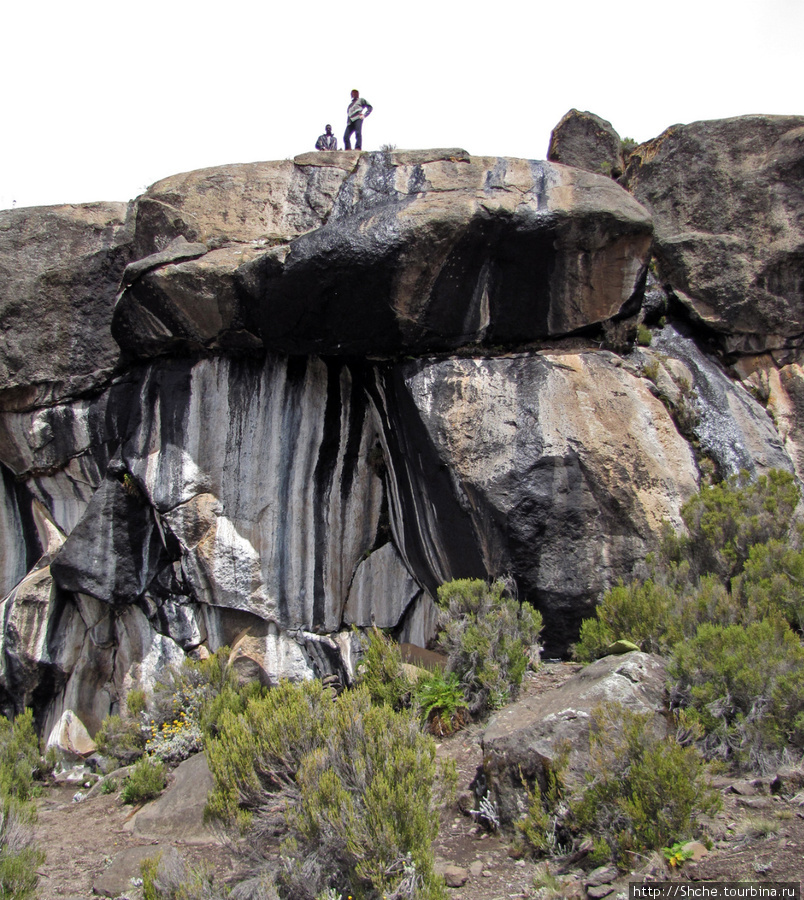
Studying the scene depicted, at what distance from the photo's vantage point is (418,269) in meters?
6.64

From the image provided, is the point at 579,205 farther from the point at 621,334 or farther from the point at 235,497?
the point at 235,497

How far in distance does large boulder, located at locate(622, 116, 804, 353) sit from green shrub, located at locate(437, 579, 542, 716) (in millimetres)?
4148

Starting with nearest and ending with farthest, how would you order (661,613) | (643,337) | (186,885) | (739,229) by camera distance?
1. (186,885)
2. (661,613)
3. (643,337)
4. (739,229)

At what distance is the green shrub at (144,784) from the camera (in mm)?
5777

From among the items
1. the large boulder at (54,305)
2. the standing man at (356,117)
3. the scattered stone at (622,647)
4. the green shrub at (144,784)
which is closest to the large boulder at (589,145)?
the standing man at (356,117)

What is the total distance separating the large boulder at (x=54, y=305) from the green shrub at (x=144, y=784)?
444cm

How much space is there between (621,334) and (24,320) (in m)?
6.49

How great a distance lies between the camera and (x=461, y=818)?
4.15m

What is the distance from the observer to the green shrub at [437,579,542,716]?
5207mm

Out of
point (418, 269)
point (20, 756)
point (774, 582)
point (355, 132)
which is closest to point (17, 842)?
point (20, 756)

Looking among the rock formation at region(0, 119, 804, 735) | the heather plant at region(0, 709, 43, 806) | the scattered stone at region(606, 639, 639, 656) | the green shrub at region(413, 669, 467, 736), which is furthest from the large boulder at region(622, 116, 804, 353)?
the heather plant at region(0, 709, 43, 806)

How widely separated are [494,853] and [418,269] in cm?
463

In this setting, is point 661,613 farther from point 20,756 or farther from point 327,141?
point 327,141

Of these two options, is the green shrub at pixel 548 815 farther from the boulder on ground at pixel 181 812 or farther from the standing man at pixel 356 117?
the standing man at pixel 356 117
